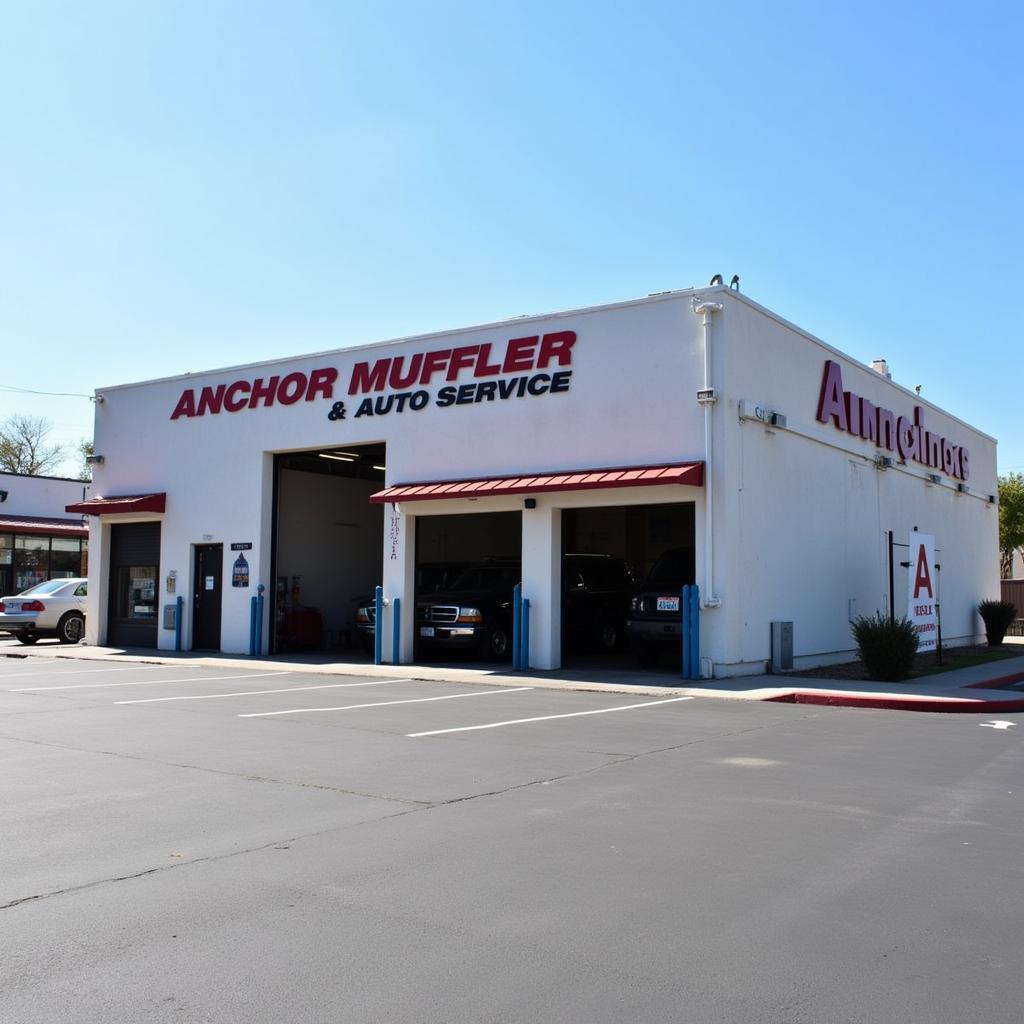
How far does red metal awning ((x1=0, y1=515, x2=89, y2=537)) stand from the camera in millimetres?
33844

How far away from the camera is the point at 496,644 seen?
20.7m

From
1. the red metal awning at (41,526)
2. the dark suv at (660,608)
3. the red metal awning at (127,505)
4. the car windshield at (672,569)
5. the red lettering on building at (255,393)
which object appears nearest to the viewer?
the dark suv at (660,608)

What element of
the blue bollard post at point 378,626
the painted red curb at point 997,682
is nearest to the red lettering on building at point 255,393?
the blue bollard post at point 378,626

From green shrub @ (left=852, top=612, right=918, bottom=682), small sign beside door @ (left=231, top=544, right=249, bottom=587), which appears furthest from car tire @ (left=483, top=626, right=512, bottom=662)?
green shrub @ (left=852, top=612, right=918, bottom=682)

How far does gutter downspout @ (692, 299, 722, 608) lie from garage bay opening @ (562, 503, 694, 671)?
1001 mm

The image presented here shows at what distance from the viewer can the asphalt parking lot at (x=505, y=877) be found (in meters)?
3.98

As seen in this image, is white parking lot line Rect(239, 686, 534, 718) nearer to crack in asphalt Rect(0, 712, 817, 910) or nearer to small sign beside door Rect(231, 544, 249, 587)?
crack in asphalt Rect(0, 712, 817, 910)

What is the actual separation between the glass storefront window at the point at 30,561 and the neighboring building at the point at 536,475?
397 inches

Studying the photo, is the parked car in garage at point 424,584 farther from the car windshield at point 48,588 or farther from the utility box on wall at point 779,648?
the car windshield at point 48,588

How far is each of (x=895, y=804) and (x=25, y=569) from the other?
108 feet

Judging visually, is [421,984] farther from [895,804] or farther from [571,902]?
[895,804]

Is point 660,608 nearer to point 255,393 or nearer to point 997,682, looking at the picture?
A: point 997,682

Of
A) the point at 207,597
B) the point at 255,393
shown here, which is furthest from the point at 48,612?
the point at 255,393

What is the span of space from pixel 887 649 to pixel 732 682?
8.52 ft
